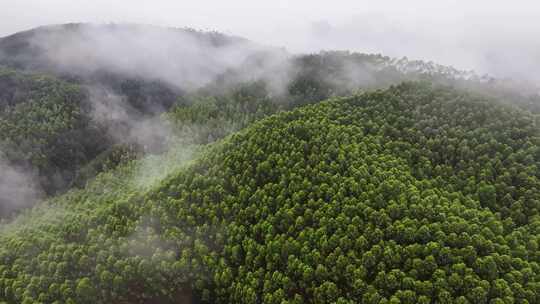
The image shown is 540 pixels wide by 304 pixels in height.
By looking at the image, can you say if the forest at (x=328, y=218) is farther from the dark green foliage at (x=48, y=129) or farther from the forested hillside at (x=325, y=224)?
the dark green foliage at (x=48, y=129)

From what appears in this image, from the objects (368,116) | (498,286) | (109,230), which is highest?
(368,116)

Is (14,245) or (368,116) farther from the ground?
(368,116)

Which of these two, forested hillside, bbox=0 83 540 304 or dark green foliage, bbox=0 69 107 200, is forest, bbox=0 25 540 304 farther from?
dark green foliage, bbox=0 69 107 200

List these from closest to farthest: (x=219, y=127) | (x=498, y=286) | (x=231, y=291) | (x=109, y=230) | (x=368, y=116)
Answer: (x=498, y=286), (x=231, y=291), (x=109, y=230), (x=368, y=116), (x=219, y=127)

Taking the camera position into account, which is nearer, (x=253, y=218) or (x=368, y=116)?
(x=253, y=218)

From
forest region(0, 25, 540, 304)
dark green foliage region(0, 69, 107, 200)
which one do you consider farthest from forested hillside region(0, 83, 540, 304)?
dark green foliage region(0, 69, 107, 200)

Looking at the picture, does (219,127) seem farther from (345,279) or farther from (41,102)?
(345,279)

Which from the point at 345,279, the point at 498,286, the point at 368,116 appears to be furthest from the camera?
the point at 368,116

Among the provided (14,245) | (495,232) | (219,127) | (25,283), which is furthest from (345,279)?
(219,127)
